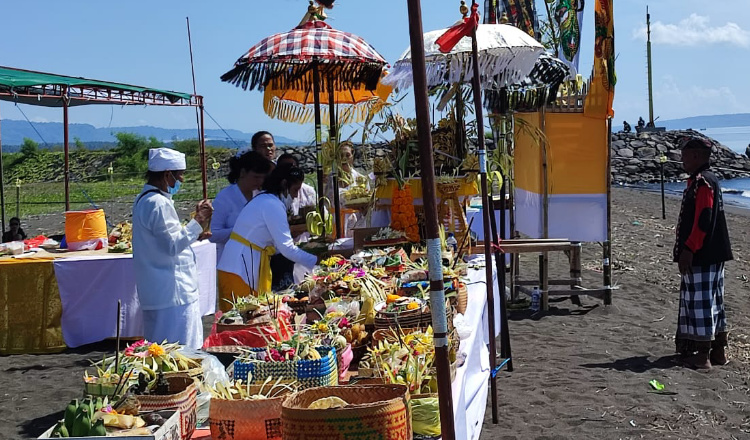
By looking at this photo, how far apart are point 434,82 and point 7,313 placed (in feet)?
15.4

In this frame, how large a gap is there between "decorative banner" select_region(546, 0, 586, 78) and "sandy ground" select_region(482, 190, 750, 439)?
9.86 feet

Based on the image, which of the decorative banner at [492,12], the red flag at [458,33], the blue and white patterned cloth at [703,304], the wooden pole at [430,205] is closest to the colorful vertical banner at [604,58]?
the decorative banner at [492,12]

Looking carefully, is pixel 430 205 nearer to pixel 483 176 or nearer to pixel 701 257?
pixel 483 176

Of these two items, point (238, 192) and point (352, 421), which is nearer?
point (352, 421)

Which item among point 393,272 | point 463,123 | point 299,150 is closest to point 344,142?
point 463,123

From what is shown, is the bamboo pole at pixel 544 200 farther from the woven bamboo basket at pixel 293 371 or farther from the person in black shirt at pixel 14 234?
the woven bamboo basket at pixel 293 371

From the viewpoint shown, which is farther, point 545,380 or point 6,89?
point 6,89

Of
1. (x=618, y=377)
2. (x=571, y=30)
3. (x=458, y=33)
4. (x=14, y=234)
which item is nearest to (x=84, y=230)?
(x=14, y=234)

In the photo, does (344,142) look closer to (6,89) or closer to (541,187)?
(541,187)

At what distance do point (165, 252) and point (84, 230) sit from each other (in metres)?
3.40

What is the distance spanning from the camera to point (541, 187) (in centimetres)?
905

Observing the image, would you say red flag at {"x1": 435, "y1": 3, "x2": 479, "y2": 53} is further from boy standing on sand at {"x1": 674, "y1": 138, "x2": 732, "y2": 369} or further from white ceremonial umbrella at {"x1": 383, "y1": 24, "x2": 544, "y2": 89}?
boy standing on sand at {"x1": 674, "y1": 138, "x2": 732, "y2": 369}

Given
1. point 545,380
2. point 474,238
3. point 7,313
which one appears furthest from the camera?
point 7,313

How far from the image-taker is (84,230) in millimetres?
7695
